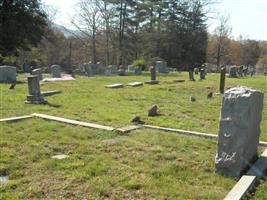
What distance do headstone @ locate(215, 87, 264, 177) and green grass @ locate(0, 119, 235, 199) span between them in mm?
209

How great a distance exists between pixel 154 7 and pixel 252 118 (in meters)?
46.5

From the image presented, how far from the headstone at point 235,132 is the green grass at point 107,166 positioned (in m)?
0.21

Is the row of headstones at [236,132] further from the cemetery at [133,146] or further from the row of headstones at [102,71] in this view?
the row of headstones at [102,71]

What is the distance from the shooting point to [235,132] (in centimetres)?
475

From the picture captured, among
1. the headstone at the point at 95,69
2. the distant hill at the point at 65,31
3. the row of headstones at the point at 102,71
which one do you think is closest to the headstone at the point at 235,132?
the row of headstones at the point at 102,71

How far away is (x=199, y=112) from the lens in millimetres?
10133

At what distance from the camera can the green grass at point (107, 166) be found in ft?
13.5

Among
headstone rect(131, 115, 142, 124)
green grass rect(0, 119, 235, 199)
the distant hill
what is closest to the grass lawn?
green grass rect(0, 119, 235, 199)

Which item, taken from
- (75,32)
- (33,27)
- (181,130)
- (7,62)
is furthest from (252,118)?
Answer: (75,32)

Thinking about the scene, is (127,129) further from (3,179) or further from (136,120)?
(3,179)

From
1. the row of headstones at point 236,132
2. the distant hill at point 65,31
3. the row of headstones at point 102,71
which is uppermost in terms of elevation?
the distant hill at point 65,31

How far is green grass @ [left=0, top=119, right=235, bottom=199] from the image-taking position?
4.13 meters

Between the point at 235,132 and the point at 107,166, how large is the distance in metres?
1.76

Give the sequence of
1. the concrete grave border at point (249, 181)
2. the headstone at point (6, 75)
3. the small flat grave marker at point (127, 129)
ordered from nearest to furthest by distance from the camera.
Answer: the concrete grave border at point (249, 181) < the small flat grave marker at point (127, 129) < the headstone at point (6, 75)
